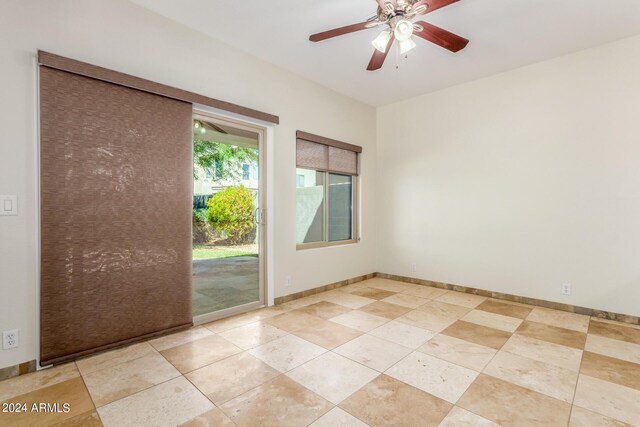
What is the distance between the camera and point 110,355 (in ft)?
8.04

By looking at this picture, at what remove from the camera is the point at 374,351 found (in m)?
2.55

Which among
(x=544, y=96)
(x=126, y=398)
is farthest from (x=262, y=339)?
(x=544, y=96)

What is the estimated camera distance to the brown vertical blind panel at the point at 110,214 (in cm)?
225

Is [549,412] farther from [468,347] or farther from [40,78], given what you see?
[40,78]

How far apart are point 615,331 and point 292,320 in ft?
10.4

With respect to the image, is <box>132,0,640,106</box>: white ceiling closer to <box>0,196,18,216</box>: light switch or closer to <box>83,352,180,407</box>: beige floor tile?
<box>0,196,18,216</box>: light switch

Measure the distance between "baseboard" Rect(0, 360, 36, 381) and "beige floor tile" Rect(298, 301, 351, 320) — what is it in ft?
7.59

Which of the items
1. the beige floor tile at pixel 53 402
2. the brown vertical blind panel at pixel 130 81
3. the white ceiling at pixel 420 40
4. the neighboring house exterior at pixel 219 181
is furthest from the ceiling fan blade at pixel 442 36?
the beige floor tile at pixel 53 402

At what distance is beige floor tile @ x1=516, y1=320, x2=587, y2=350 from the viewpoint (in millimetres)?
2725

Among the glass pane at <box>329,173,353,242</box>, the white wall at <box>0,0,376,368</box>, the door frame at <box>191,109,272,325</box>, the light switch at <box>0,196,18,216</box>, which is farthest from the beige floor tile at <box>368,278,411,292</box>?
the light switch at <box>0,196,18,216</box>

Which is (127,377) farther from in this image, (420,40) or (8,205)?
(420,40)

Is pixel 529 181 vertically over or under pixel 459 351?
over

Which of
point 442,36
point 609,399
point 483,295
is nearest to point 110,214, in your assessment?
point 442,36

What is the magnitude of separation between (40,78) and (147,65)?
78cm
